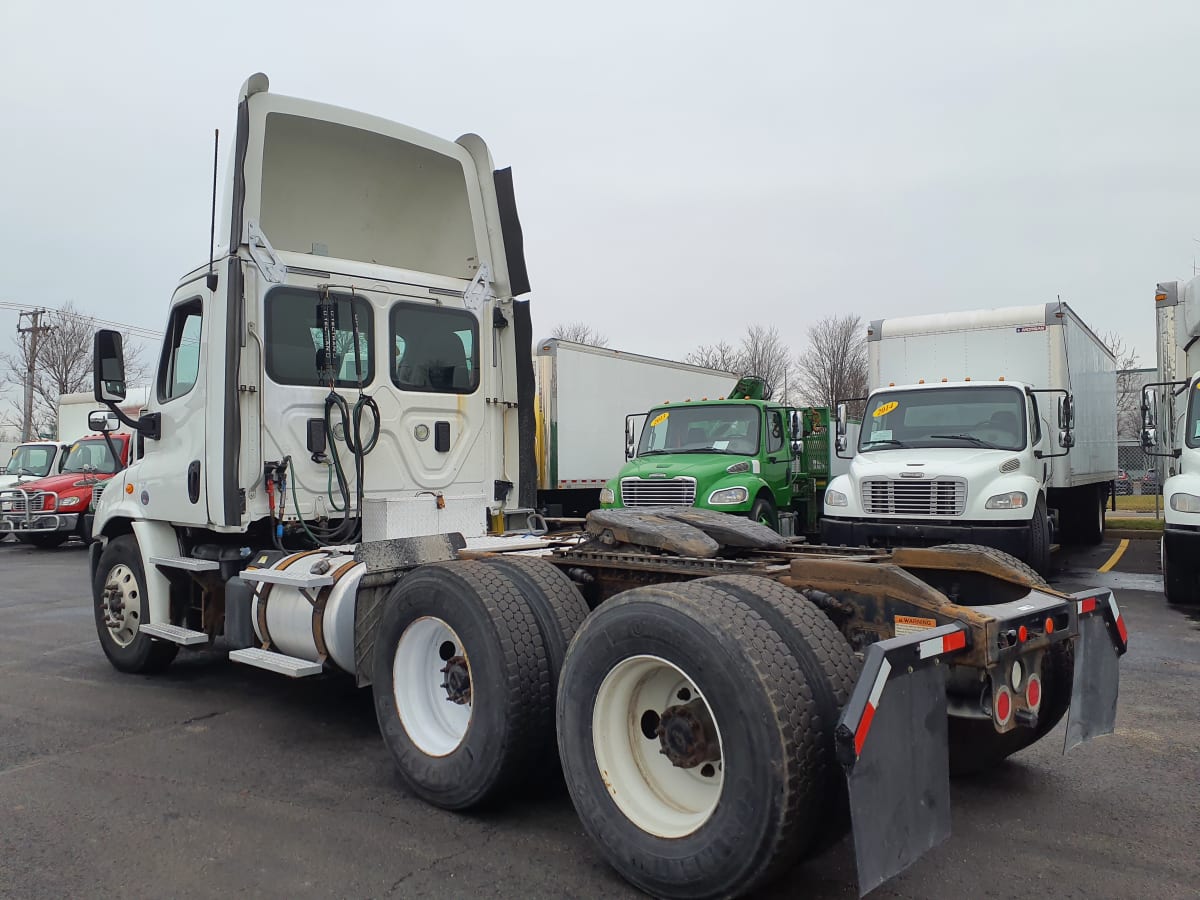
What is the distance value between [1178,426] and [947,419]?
2.33 metres

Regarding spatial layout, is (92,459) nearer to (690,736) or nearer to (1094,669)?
(690,736)

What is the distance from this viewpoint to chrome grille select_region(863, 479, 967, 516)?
9.62 meters

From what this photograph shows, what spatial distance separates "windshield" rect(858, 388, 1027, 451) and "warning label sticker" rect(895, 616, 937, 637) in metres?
7.55

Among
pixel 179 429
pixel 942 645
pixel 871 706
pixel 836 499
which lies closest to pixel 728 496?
pixel 836 499

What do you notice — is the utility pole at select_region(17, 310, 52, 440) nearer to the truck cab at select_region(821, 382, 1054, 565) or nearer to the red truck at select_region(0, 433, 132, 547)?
the red truck at select_region(0, 433, 132, 547)

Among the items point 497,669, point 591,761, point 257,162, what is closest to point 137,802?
point 497,669

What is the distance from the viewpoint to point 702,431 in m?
13.1

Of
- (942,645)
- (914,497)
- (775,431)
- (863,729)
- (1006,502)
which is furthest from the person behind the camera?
(775,431)

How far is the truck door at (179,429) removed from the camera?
5.93 meters

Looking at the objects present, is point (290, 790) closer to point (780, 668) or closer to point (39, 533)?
point (780, 668)

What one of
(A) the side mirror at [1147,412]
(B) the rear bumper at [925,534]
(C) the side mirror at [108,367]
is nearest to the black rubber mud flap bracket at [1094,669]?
(B) the rear bumper at [925,534]

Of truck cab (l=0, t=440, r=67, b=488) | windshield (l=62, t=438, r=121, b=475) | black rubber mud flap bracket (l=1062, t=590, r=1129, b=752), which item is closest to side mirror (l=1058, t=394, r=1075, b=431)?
black rubber mud flap bracket (l=1062, t=590, r=1129, b=752)

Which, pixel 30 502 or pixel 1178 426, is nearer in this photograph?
pixel 1178 426

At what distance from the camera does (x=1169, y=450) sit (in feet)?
35.8
